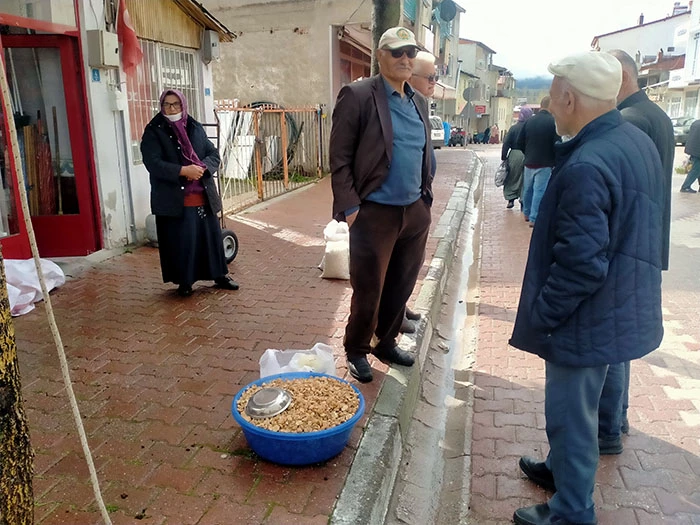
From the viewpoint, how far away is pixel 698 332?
16.7 ft

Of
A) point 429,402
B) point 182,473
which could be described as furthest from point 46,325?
point 429,402

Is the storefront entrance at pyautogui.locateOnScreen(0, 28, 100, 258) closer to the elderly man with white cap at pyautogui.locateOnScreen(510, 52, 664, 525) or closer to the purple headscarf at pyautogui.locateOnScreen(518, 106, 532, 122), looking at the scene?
the elderly man with white cap at pyautogui.locateOnScreen(510, 52, 664, 525)

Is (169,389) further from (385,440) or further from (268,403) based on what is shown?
(385,440)

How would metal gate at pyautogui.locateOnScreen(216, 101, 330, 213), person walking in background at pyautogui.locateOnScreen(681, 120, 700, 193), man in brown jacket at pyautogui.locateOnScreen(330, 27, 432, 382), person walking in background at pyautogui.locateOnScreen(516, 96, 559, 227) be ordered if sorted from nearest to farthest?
man in brown jacket at pyautogui.locateOnScreen(330, 27, 432, 382) < person walking in background at pyautogui.locateOnScreen(516, 96, 559, 227) < metal gate at pyautogui.locateOnScreen(216, 101, 330, 213) < person walking in background at pyautogui.locateOnScreen(681, 120, 700, 193)

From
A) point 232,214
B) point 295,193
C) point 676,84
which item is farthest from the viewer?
point 676,84

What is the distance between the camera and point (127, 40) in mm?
6945

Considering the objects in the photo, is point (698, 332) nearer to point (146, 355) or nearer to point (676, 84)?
point (146, 355)

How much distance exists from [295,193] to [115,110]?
20.2 ft

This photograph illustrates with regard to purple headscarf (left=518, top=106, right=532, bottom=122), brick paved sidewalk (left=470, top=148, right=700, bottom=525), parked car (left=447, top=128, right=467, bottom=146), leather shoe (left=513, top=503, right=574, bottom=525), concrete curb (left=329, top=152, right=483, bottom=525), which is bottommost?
brick paved sidewalk (left=470, top=148, right=700, bottom=525)

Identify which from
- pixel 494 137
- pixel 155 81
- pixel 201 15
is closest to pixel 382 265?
pixel 155 81

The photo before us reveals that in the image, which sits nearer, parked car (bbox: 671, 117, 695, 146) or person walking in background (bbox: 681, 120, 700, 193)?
person walking in background (bbox: 681, 120, 700, 193)

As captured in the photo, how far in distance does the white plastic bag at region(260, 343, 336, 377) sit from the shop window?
189 inches

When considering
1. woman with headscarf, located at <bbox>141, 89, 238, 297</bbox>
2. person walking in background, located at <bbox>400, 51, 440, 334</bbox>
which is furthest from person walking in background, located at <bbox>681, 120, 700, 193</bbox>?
woman with headscarf, located at <bbox>141, 89, 238, 297</bbox>

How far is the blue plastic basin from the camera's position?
273cm
